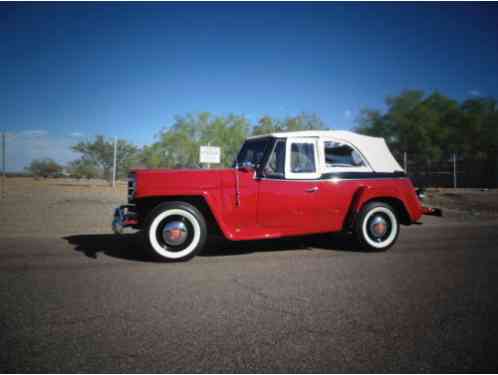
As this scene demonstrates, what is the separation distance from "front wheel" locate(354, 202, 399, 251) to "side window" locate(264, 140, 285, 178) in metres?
1.50

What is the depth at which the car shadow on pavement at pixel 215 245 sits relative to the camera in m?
4.72

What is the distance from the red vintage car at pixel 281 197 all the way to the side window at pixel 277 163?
15mm

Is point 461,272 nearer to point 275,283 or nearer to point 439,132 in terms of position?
point 275,283

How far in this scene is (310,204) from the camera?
184 inches

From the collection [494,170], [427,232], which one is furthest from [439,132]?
[427,232]

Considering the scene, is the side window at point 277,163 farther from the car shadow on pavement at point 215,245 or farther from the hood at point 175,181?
the car shadow on pavement at point 215,245

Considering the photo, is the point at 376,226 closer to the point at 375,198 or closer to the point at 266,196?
the point at 375,198

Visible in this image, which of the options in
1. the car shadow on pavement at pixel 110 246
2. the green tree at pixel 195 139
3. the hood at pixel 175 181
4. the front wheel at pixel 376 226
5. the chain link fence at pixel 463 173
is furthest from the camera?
the green tree at pixel 195 139

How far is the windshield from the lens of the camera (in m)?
4.96

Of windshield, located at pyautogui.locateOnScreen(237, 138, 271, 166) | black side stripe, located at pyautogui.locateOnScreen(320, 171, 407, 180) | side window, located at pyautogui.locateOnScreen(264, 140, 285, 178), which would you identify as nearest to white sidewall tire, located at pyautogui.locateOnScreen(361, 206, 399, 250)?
black side stripe, located at pyautogui.locateOnScreen(320, 171, 407, 180)

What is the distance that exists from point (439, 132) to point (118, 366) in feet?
119

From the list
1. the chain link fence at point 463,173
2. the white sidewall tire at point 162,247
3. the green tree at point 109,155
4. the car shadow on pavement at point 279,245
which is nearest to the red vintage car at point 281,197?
the white sidewall tire at point 162,247

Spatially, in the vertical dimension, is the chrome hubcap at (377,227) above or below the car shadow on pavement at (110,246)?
above

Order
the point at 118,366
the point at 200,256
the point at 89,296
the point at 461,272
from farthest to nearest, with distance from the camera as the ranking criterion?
the point at 200,256
the point at 461,272
the point at 89,296
the point at 118,366
